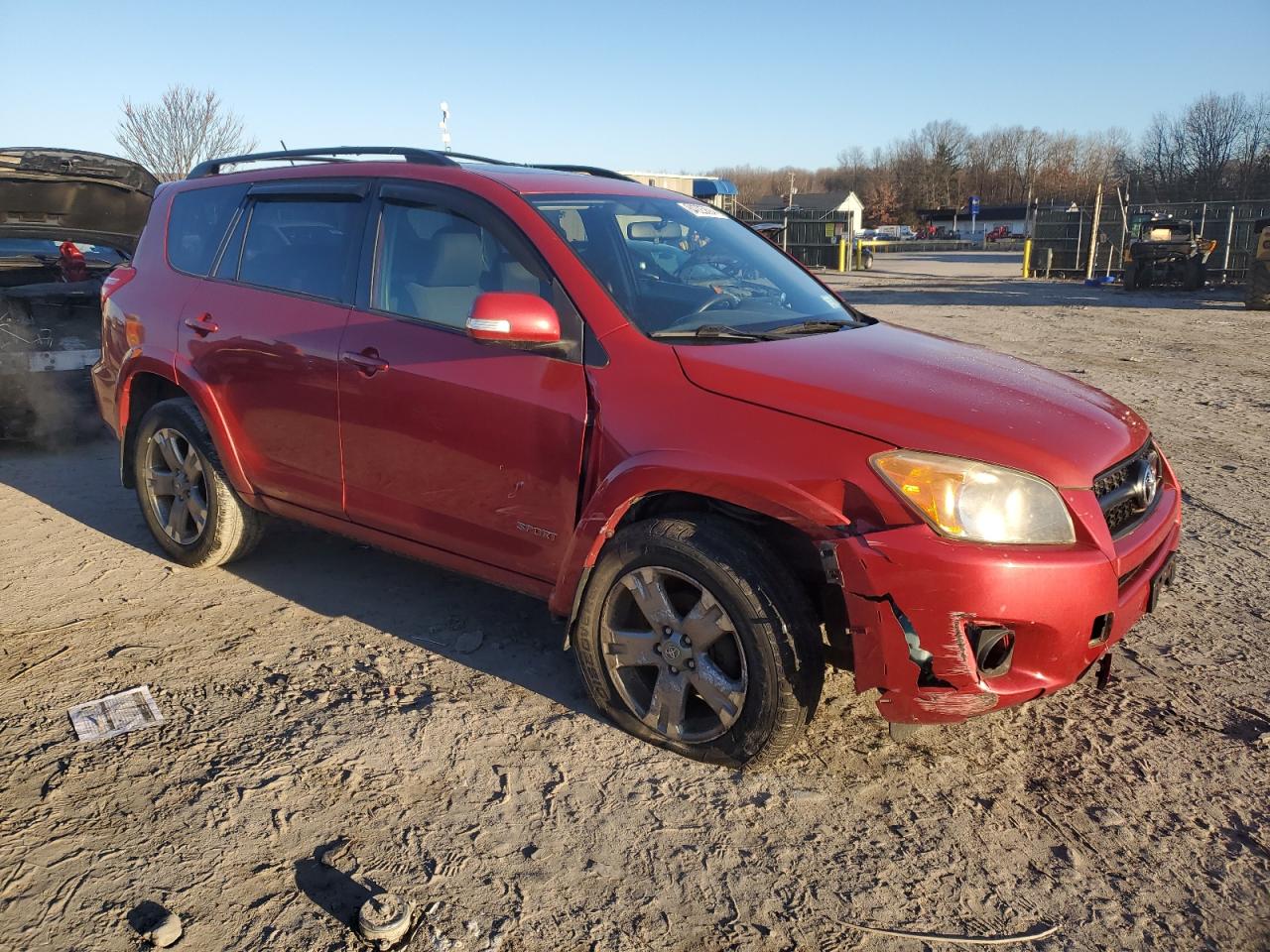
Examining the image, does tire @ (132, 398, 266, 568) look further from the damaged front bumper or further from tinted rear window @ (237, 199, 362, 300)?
the damaged front bumper

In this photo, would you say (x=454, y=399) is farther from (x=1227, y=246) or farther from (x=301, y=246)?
(x=1227, y=246)

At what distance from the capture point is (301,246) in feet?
13.5

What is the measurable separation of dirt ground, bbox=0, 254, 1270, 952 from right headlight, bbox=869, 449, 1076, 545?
0.87 m

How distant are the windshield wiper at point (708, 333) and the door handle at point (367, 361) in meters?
1.09

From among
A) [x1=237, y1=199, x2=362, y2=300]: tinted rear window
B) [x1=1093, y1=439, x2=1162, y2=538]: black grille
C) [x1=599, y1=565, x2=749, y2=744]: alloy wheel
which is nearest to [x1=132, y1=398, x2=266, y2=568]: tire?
[x1=237, y1=199, x2=362, y2=300]: tinted rear window

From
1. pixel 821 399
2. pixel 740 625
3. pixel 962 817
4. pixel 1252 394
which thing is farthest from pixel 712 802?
pixel 1252 394

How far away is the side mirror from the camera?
10.0 feet

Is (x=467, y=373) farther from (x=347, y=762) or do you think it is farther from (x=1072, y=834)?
(x=1072, y=834)

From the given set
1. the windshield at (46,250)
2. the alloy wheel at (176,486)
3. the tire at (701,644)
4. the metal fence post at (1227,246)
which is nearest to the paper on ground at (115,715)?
the alloy wheel at (176,486)

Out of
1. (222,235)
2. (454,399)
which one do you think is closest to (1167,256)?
(222,235)

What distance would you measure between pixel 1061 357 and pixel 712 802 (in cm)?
1109

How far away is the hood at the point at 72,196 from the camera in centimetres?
696

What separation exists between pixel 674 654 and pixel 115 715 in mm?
1972

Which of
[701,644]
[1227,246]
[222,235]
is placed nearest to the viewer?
[701,644]
